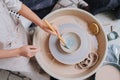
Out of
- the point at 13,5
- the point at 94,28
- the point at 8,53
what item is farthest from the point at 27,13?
the point at 94,28

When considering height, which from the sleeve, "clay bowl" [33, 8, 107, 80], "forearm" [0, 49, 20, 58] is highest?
the sleeve

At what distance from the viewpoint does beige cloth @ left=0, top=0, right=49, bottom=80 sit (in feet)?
3.45

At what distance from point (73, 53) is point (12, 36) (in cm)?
36

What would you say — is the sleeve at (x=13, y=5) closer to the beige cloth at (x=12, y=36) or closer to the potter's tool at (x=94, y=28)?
the beige cloth at (x=12, y=36)

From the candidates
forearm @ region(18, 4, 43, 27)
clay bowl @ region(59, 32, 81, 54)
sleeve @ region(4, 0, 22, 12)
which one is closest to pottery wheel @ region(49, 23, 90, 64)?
clay bowl @ region(59, 32, 81, 54)

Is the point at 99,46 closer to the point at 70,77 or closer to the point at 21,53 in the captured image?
the point at 70,77

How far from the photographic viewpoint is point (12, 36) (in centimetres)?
112

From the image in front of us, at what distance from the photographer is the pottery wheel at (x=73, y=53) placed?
1.30 m

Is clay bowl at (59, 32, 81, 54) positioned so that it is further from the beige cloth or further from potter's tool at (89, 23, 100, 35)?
the beige cloth

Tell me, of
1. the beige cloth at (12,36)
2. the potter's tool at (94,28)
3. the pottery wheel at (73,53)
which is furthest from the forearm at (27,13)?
the potter's tool at (94,28)

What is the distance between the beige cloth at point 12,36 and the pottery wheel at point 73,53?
15cm

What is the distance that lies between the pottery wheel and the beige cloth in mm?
154

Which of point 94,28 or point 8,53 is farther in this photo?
point 94,28

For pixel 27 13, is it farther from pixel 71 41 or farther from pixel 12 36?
pixel 71 41
